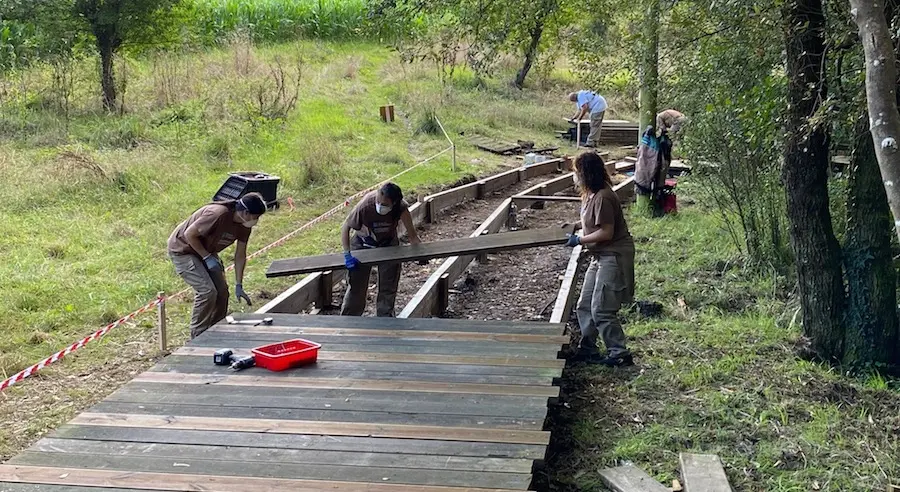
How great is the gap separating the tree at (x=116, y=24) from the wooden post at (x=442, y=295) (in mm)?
10636

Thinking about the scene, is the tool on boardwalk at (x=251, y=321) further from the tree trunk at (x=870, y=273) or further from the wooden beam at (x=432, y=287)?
the tree trunk at (x=870, y=273)

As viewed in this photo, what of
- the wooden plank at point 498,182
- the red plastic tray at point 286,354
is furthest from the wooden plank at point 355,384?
the wooden plank at point 498,182

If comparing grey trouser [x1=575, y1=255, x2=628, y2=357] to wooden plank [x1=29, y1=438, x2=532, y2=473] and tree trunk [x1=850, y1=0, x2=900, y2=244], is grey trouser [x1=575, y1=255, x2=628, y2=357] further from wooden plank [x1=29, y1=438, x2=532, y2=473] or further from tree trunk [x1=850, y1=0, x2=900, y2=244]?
tree trunk [x1=850, y1=0, x2=900, y2=244]

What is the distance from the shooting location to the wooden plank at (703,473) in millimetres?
3932

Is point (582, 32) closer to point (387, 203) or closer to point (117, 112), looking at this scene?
point (387, 203)

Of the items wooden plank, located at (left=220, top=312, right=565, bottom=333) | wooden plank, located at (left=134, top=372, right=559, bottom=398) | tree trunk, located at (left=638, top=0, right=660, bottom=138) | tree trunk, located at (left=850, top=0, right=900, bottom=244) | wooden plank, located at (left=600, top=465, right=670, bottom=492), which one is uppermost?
tree trunk, located at (left=638, top=0, right=660, bottom=138)

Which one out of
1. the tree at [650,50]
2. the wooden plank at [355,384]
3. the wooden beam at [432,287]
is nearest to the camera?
the wooden plank at [355,384]

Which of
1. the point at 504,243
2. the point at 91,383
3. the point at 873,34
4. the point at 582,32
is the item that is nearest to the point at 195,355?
the point at 91,383

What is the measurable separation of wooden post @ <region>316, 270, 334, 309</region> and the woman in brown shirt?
2592 mm

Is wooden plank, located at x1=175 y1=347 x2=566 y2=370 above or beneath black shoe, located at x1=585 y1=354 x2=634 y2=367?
above

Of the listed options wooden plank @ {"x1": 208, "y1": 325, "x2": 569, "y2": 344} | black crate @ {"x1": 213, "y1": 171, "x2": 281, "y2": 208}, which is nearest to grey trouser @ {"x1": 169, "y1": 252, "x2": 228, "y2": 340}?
wooden plank @ {"x1": 208, "y1": 325, "x2": 569, "y2": 344}

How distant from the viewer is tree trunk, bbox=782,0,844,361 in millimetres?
5441

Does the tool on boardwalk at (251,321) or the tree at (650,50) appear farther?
the tree at (650,50)

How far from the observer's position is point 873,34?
351 centimetres
